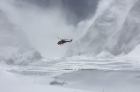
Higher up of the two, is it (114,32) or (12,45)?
(114,32)

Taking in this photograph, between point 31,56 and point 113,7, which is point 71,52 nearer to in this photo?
point 113,7

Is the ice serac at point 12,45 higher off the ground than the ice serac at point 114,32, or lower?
A: lower

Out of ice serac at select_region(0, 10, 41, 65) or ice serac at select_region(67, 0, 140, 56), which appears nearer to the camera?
ice serac at select_region(0, 10, 41, 65)

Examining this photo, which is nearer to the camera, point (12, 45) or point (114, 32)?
point (12, 45)

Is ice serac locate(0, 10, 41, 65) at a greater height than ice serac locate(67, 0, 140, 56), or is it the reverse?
ice serac locate(67, 0, 140, 56)

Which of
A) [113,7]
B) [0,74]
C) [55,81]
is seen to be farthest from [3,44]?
[113,7]

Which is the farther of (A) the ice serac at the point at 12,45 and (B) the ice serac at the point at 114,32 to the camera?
(B) the ice serac at the point at 114,32
